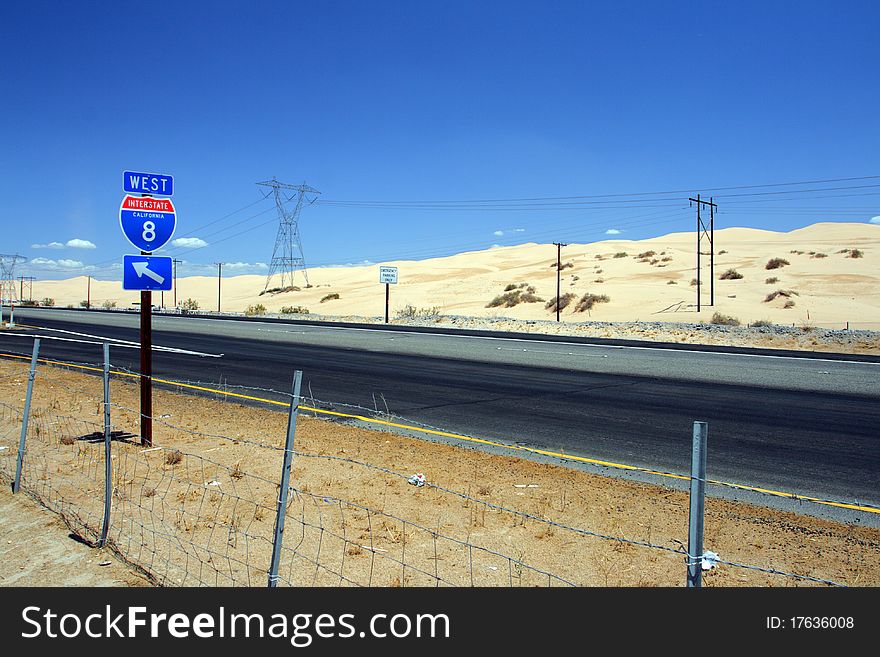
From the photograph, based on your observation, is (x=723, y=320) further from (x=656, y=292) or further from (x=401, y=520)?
(x=401, y=520)

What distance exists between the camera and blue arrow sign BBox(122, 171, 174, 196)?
8508mm

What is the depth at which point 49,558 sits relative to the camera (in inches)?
222

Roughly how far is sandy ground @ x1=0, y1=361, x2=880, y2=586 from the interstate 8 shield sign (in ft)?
8.70

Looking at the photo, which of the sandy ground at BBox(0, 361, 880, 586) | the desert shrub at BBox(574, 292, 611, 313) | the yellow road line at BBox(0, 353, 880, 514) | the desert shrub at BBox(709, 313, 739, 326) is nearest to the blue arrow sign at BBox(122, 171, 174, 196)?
the yellow road line at BBox(0, 353, 880, 514)

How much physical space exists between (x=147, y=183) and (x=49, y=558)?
472 centimetres

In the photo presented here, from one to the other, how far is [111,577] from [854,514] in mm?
6870

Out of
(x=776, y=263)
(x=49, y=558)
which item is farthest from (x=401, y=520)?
(x=776, y=263)

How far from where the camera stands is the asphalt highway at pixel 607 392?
9.70m

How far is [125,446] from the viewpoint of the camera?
9.42m

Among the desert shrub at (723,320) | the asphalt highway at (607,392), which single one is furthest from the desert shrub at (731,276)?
the asphalt highway at (607,392)

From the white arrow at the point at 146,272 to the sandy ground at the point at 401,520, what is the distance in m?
2.19

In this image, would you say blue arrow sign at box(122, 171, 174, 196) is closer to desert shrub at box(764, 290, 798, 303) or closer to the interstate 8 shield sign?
the interstate 8 shield sign

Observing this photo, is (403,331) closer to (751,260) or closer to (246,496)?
(246,496)

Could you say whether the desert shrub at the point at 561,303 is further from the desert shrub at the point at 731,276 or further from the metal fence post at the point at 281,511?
the metal fence post at the point at 281,511
